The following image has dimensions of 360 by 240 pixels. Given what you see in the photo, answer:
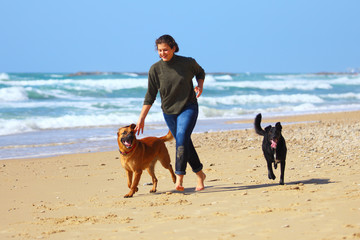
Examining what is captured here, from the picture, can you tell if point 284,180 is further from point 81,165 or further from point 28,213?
point 81,165

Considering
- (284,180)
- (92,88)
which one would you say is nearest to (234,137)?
(284,180)

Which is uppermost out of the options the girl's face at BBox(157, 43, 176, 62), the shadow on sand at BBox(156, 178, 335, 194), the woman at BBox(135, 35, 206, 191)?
the girl's face at BBox(157, 43, 176, 62)

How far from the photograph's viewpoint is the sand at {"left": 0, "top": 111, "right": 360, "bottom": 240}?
3832 millimetres

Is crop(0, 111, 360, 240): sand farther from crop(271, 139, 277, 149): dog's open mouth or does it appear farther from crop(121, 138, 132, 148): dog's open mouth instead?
crop(121, 138, 132, 148): dog's open mouth

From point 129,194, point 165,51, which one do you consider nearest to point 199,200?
point 129,194

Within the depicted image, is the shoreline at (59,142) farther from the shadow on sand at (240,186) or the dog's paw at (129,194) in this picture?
the shadow on sand at (240,186)

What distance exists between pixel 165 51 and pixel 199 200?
161 centimetres

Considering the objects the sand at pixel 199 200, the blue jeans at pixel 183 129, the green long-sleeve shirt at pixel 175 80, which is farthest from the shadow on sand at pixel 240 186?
the green long-sleeve shirt at pixel 175 80

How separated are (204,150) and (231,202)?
4.57 m

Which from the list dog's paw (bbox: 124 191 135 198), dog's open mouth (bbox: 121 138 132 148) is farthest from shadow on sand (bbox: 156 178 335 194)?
dog's open mouth (bbox: 121 138 132 148)

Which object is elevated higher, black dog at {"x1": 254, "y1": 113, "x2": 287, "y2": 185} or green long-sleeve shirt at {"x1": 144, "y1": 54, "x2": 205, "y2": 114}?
green long-sleeve shirt at {"x1": 144, "y1": 54, "x2": 205, "y2": 114}

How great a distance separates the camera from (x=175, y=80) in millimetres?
5449

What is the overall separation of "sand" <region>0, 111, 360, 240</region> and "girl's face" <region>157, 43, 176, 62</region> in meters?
1.52

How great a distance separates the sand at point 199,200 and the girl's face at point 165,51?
59.9 inches
